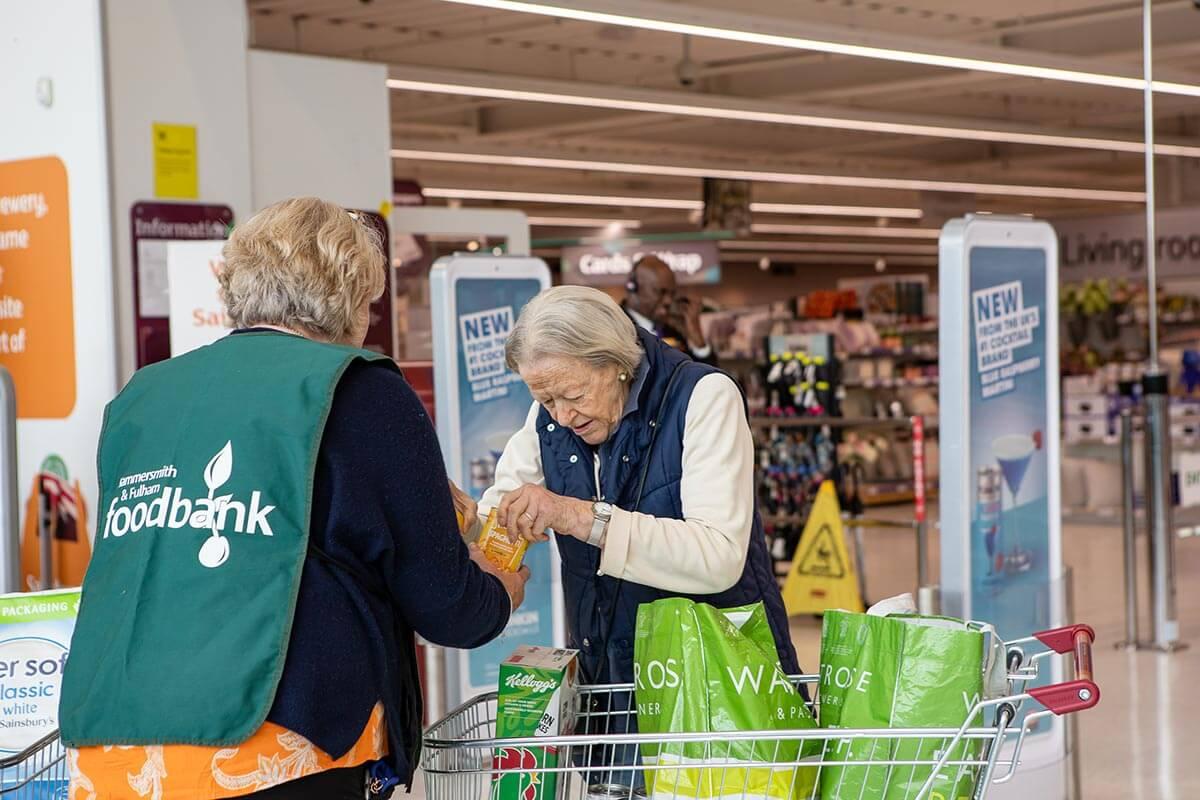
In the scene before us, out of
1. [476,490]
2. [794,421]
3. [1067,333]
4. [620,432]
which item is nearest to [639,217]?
[1067,333]

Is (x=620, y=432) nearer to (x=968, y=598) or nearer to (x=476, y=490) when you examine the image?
(x=968, y=598)

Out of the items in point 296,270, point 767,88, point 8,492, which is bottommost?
point 8,492

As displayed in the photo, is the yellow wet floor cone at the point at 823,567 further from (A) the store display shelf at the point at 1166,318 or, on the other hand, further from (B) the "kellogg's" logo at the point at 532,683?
(A) the store display shelf at the point at 1166,318

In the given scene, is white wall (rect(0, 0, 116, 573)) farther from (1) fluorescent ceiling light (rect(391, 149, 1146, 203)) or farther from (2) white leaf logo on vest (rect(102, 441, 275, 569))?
(1) fluorescent ceiling light (rect(391, 149, 1146, 203))

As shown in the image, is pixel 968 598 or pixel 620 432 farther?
pixel 968 598

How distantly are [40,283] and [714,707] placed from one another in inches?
157

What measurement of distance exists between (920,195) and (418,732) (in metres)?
20.1

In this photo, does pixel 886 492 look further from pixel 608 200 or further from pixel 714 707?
pixel 714 707

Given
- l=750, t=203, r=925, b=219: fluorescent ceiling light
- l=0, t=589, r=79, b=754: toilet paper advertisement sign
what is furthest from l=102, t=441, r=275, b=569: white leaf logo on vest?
l=750, t=203, r=925, b=219: fluorescent ceiling light

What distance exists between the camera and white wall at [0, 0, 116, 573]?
5.11 m

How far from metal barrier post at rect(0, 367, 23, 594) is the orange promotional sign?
1.53m

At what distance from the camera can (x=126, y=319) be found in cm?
520

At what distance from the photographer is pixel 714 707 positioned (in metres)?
1.99

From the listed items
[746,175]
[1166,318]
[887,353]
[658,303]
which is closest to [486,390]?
[658,303]
